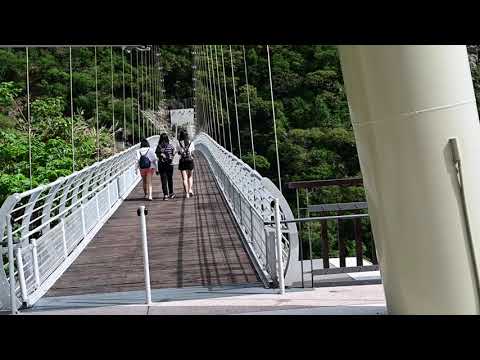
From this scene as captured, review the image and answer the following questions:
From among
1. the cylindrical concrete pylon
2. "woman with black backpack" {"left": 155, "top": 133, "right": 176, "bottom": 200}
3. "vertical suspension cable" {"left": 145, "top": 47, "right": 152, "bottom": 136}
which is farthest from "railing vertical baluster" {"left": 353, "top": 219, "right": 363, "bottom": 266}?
"vertical suspension cable" {"left": 145, "top": 47, "right": 152, "bottom": 136}

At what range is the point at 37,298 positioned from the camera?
529 cm

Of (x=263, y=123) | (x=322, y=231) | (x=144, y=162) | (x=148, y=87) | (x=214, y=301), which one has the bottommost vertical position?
(x=214, y=301)

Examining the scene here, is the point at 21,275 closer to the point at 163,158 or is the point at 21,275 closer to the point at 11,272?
the point at 11,272

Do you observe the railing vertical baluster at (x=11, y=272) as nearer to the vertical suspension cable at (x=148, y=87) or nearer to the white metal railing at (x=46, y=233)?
the white metal railing at (x=46, y=233)

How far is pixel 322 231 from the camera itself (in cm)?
568

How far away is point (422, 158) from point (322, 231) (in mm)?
3530

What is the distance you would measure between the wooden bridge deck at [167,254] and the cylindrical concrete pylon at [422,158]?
10.9ft

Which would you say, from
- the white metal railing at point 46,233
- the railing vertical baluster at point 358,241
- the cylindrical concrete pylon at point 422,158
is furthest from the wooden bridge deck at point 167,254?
the cylindrical concrete pylon at point 422,158

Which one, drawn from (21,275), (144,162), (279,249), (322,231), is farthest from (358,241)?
(144,162)

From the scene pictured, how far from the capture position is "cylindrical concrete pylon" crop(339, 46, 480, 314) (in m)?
2.14
